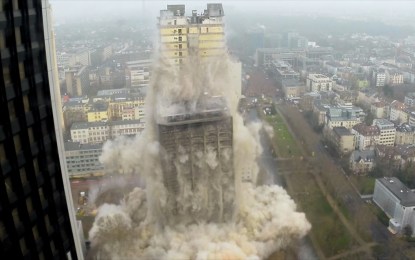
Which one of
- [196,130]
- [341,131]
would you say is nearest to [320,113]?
[341,131]

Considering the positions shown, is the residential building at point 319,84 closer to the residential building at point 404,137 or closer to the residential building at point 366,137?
the residential building at point 404,137

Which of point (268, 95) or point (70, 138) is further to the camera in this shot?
point (268, 95)

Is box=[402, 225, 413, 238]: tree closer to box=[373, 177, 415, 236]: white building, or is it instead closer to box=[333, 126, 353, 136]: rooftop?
box=[373, 177, 415, 236]: white building

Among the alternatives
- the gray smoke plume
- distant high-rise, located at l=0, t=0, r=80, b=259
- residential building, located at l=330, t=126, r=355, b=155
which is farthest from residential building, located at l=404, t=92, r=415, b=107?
distant high-rise, located at l=0, t=0, r=80, b=259

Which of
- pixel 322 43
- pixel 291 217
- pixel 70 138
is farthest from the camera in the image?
pixel 322 43

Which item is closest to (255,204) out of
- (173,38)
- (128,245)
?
(128,245)

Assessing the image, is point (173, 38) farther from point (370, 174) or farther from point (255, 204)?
point (370, 174)
